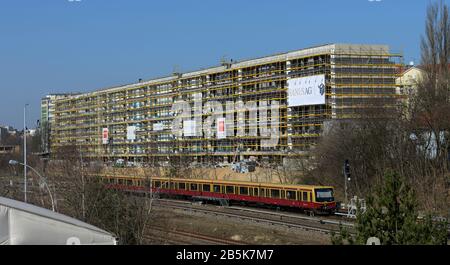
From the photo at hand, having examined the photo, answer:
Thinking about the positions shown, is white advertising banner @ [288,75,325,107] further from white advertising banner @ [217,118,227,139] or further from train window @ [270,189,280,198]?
train window @ [270,189,280,198]

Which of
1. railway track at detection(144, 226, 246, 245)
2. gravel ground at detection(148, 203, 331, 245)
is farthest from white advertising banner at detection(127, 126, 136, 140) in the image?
railway track at detection(144, 226, 246, 245)

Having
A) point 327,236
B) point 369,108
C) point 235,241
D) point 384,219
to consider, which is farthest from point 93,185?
point 369,108

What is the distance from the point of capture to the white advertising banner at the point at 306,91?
73.2m

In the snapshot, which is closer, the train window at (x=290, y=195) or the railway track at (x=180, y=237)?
the railway track at (x=180, y=237)

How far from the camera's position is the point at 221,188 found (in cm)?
5056

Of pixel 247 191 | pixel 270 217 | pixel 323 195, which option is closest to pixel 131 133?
pixel 247 191

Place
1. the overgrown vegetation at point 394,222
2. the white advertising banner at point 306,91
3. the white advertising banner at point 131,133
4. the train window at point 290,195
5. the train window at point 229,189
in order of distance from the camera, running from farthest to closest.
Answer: the white advertising banner at point 131,133 → the white advertising banner at point 306,91 → the train window at point 229,189 → the train window at point 290,195 → the overgrown vegetation at point 394,222

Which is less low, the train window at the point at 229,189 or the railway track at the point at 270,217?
the train window at the point at 229,189

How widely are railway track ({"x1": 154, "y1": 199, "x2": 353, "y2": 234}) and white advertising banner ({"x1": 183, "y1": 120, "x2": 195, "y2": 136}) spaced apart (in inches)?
1676

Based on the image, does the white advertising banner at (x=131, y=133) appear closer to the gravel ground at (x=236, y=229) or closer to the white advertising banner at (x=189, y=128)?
the white advertising banner at (x=189, y=128)

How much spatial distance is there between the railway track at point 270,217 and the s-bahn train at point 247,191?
1.13 m

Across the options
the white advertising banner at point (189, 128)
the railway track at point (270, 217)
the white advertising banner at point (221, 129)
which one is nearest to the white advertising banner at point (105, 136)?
the white advertising banner at point (189, 128)

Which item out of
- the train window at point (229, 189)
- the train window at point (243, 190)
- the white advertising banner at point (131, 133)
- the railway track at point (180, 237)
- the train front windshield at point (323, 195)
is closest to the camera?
the railway track at point (180, 237)

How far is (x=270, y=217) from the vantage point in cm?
4059
